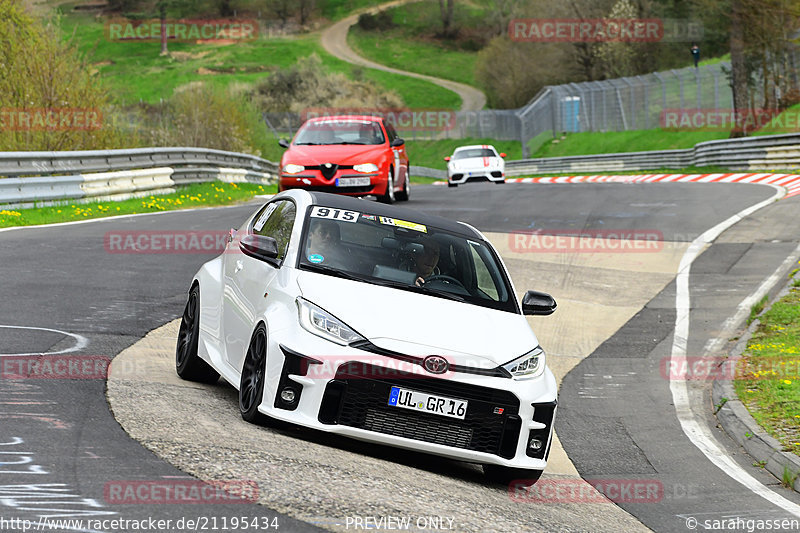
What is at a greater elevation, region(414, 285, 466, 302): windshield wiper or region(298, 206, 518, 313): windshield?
region(298, 206, 518, 313): windshield

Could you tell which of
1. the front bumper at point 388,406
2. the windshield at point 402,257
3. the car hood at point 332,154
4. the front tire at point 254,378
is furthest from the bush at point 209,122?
the front bumper at point 388,406

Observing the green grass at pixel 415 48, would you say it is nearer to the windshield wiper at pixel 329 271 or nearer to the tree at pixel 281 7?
the tree at pixel 281 7

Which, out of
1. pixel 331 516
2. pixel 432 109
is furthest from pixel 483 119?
pixel 331 516

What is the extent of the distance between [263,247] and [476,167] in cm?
3025

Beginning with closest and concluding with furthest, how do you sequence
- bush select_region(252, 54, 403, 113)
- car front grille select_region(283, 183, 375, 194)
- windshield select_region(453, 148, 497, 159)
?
1. car front grille select_region(283, 183, 375, 194)
2. windshield select_region(453, 148, 497, 159)
3. bush select_region(252, 54, 403, 113)

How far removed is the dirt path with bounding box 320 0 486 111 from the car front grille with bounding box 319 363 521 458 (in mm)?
96037

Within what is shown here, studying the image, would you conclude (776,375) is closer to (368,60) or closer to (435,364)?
(435,364)

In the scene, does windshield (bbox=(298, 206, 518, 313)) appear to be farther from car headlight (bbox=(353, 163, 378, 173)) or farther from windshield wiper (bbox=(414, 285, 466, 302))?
car headlight (bbox=(353, 163, 378, 173))

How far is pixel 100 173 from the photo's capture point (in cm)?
2286

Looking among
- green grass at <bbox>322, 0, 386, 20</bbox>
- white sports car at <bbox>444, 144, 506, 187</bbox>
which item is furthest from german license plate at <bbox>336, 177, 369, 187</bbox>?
green grass at <bbox>322, 0, 386, 20</bbox>

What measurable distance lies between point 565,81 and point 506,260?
225ft

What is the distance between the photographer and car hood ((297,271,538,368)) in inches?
264

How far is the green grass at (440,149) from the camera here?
7825 cm

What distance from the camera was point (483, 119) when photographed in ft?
271
